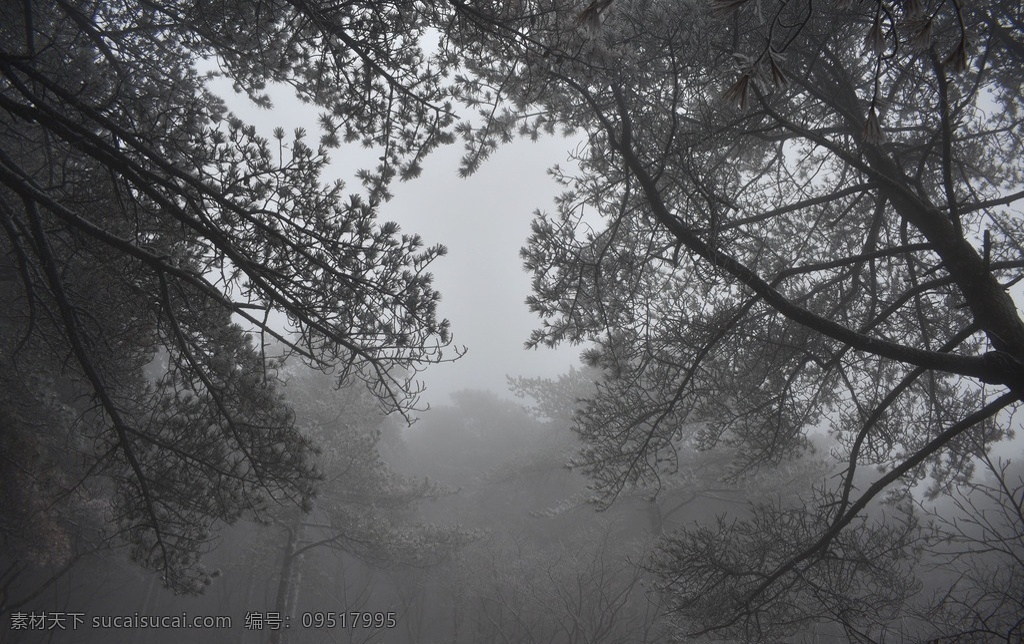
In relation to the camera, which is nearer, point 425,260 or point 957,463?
point 425,260

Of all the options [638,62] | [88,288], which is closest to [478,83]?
[638,62]

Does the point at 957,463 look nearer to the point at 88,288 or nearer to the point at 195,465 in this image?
the point at 195,465

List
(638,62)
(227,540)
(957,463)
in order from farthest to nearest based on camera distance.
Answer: (227,540) → (957,463) → (638,62)

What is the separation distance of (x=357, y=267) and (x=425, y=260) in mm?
431

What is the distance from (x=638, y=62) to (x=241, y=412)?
389cm

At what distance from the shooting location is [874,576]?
3666mm

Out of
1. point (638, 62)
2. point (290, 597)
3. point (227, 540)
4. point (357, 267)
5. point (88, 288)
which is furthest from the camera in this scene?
point (227, 540)

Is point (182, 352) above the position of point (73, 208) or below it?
below

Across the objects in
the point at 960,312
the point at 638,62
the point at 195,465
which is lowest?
the point at 195,465

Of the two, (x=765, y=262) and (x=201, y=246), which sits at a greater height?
(x=765, y=262)

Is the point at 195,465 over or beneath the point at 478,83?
beneath

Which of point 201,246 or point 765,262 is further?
point 765,262

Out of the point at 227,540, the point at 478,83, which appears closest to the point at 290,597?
the point at 227,540

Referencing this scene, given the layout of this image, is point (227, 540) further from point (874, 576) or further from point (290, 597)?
point (874, 576)
